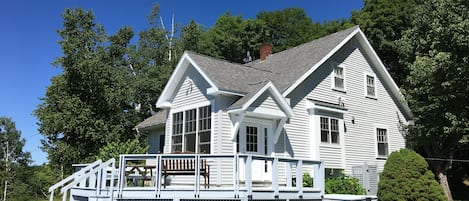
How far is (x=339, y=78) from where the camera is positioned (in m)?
17.8

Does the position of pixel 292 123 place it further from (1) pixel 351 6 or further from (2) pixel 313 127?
(1) pixel 351 6

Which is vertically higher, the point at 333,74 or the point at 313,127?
the point at 333,74

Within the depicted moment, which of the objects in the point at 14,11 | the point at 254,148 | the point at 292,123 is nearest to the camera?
the point at 254,148

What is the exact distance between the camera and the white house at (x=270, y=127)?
1023 cm

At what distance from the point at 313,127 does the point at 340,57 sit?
4.04 meters

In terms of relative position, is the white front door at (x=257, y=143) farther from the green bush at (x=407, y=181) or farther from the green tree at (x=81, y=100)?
the green tree at (x=81, y=100)

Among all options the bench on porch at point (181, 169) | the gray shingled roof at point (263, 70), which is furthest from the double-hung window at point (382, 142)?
the bench on porch at point (181, 169)

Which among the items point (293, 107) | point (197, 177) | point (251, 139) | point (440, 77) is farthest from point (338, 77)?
point (197, 177)

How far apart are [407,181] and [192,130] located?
7895mm

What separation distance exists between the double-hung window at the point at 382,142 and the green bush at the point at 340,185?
394cm

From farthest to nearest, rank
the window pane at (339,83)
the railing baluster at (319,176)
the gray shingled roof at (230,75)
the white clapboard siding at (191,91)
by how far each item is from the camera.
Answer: the window pane at (339,83), the white clapboard siding at (191,91), the gray shingled roof at (230,75), the railing baluster at (319,176)

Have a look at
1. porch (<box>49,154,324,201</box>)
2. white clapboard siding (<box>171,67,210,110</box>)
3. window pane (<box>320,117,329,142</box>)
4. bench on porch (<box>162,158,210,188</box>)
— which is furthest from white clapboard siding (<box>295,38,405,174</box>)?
bench on porch (<box>162,158,210,188</box>)

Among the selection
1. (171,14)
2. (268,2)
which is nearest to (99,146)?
(171,14)

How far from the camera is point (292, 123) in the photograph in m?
15.4
